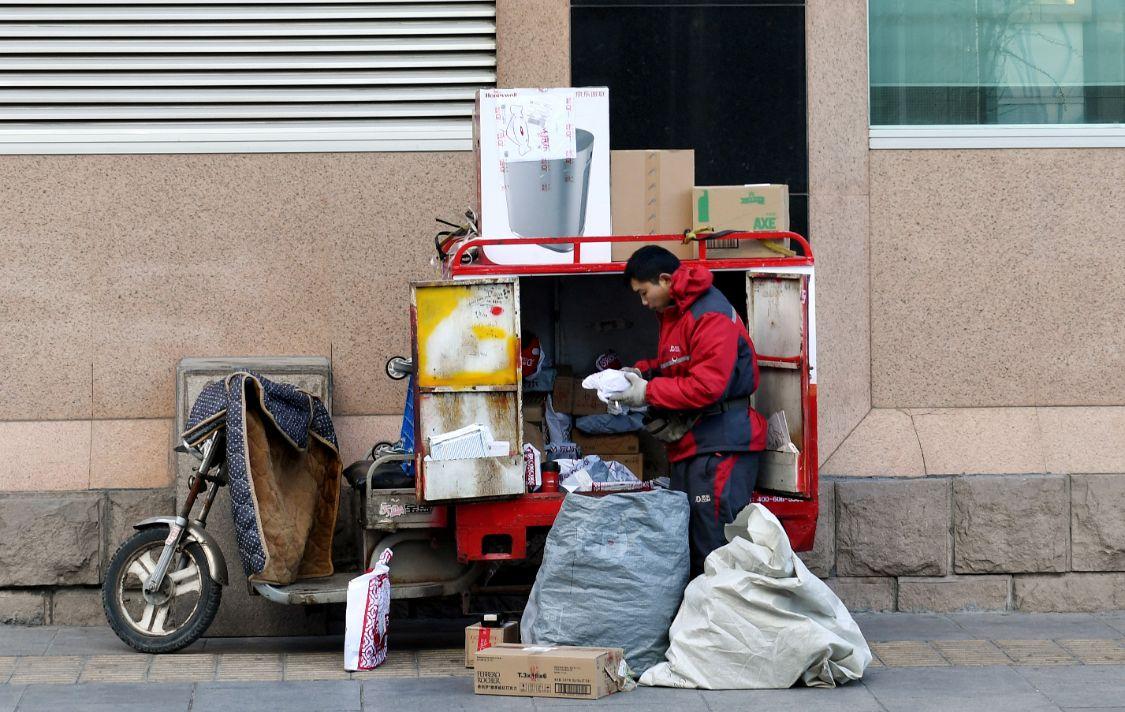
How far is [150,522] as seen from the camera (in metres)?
6.43

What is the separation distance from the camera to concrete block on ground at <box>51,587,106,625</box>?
7.21 meters

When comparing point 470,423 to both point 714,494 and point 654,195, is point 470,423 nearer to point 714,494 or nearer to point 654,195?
point 714,494

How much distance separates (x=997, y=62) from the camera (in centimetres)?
782

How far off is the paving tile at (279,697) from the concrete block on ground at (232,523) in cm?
110

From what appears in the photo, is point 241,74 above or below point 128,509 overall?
above

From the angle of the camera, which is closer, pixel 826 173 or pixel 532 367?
pixel 532 367

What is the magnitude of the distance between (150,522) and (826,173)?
3.90 m

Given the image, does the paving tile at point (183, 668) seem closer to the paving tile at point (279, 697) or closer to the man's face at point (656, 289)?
the paving tile at point (279, 697)

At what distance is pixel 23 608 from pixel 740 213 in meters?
4.11

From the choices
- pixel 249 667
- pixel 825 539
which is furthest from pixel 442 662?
pixel 825 539

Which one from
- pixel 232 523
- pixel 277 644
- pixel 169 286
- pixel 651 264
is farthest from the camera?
pixel 169 286

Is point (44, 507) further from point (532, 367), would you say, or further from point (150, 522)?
point (532, 367)

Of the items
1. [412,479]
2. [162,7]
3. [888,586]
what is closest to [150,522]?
[412,479]

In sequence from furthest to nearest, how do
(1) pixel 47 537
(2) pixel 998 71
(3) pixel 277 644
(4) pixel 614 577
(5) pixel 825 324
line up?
(2) pixel 998 71, (5) pixel 825 324, (1) pixel 47 537, (3) pixel 277 644, (4) pixel 614 577
